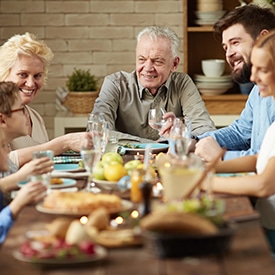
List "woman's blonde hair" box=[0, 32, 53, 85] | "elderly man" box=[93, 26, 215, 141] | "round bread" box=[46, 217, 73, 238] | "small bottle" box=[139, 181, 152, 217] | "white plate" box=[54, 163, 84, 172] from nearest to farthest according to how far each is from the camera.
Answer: "round bread" box=[46, 217, 73, 238] → "small bottle" box=[139, 181, 152, 217] → "white plate" box=[54, 163, 84, 172] → "woman's blonde hair" box=[0, 32, 53, 85] → "elderly man" box=[93, 26, 215, 141]

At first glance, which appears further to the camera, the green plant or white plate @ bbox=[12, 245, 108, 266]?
the green plant

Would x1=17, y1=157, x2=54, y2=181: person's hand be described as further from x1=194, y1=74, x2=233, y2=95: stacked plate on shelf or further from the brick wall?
the brick wall

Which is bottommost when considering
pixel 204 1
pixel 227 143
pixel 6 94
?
pixel 227 143

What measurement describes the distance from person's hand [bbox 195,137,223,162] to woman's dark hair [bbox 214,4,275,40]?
3.24ft

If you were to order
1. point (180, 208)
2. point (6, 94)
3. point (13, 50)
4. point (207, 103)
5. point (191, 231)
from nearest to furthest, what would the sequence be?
1. point (191, 231)
2. point (180, 208)
3. point (6, 94)
4. point (13, 50)
5. point (207, 103)

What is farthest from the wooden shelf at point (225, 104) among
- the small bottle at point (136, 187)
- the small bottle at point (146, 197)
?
the small bottle at point (146, 197)

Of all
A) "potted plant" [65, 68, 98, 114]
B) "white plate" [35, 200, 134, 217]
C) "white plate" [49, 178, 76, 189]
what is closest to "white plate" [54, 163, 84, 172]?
"white plate" [49, 178, 76, 189]

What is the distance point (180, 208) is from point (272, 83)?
41.1 inches

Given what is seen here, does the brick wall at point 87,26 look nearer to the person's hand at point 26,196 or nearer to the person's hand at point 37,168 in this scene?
the person's hand at point 37,168

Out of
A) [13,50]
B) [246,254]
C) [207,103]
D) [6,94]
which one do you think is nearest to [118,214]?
[246,254]

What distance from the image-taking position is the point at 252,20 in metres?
4.44

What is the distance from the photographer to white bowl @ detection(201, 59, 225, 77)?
5961mm

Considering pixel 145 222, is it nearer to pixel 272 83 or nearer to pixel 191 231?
pixel 191 231

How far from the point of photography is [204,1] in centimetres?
597
